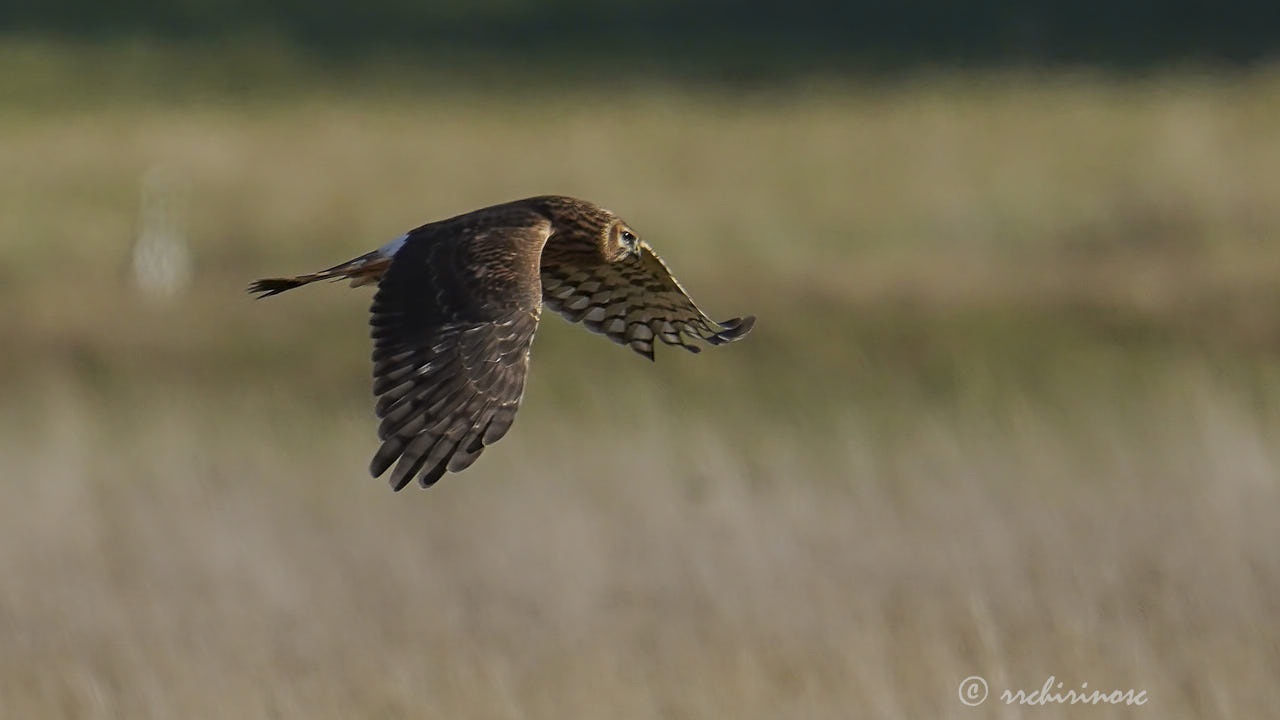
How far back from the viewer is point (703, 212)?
2042 cm

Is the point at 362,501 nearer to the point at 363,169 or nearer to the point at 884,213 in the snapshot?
the point at 884,213

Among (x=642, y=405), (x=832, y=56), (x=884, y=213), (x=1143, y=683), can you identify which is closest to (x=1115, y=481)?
(x=1143, y=683)

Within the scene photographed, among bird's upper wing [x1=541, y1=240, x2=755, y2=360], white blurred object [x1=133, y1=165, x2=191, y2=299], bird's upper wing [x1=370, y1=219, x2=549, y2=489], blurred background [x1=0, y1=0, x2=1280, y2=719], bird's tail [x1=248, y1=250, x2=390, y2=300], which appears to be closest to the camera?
bird's upper wing [x1=370, y1=219, x2=549, y2=489]

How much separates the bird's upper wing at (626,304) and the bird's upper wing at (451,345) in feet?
2.57

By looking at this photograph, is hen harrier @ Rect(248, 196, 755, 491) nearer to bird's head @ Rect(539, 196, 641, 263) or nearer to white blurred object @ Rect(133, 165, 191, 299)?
bird's head @ Rect(539, 196, 641, 263)

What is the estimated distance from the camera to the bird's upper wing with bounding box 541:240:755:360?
596 centimetres

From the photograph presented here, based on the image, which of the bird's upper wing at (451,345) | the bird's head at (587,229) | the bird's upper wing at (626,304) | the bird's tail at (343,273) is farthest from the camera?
the bird's upper wing at (626,304)

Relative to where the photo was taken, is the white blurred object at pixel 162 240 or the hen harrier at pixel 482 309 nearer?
the hen harrier at pixel 482 309

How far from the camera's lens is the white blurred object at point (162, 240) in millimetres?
16719

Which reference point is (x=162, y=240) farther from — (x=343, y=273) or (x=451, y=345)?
(x=451, y=345)

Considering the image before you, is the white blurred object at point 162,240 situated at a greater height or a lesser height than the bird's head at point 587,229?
lesser

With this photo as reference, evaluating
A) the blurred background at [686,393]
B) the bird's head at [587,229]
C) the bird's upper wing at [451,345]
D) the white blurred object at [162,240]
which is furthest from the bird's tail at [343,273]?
the white blurred object at [162,240]

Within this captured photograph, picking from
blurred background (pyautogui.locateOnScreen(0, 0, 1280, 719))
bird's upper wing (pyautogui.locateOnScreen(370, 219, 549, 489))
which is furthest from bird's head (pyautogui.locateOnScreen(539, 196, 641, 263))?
blurred background (pyautogui.locateOnScreen(0, 0, 1280, 719))

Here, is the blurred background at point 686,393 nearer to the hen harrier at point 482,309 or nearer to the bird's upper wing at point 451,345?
the hen harrier at point 482,309
